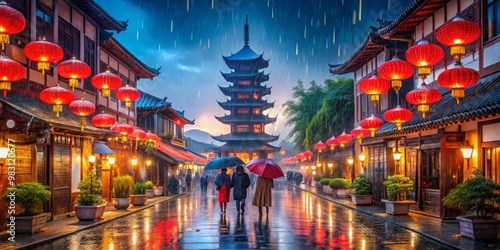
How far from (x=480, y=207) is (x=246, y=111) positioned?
58184 millimetres

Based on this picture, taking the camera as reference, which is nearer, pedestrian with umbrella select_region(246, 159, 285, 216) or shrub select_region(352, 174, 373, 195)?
pedestrian with umbrella select_region(246, 159, 285, 216)

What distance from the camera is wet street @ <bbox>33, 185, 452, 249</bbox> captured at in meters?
12.2

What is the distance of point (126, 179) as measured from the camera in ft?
74.4

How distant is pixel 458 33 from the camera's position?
11641mm

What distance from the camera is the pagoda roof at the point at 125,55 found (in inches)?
1019

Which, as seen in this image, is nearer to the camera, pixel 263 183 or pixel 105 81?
pixel 105 81

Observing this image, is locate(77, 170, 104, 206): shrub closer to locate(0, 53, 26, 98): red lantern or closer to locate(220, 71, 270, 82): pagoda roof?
Answer: locate(0, 53, 26, 98): red lantern

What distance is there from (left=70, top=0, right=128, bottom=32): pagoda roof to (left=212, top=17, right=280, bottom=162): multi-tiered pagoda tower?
4277cm

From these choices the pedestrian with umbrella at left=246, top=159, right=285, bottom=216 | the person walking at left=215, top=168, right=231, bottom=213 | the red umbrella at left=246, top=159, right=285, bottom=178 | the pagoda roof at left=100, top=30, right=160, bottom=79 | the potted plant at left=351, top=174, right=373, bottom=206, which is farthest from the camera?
the pagoda roof at left=100, top=30, right=160, bottom=79

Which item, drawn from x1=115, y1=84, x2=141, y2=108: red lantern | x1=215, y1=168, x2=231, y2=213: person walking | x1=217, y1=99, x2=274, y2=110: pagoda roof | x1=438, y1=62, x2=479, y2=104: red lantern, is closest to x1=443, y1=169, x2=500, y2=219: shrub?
x1=438, y1=62, x2=479, y2=104: red lantern

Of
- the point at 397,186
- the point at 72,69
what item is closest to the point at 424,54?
the point at 397,186

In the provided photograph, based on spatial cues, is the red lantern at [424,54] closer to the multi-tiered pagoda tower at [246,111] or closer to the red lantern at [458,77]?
the red lantern at [458,77]

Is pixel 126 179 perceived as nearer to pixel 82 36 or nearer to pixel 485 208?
pixel 82 36

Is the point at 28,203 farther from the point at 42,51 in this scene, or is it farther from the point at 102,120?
the point at 102,120
